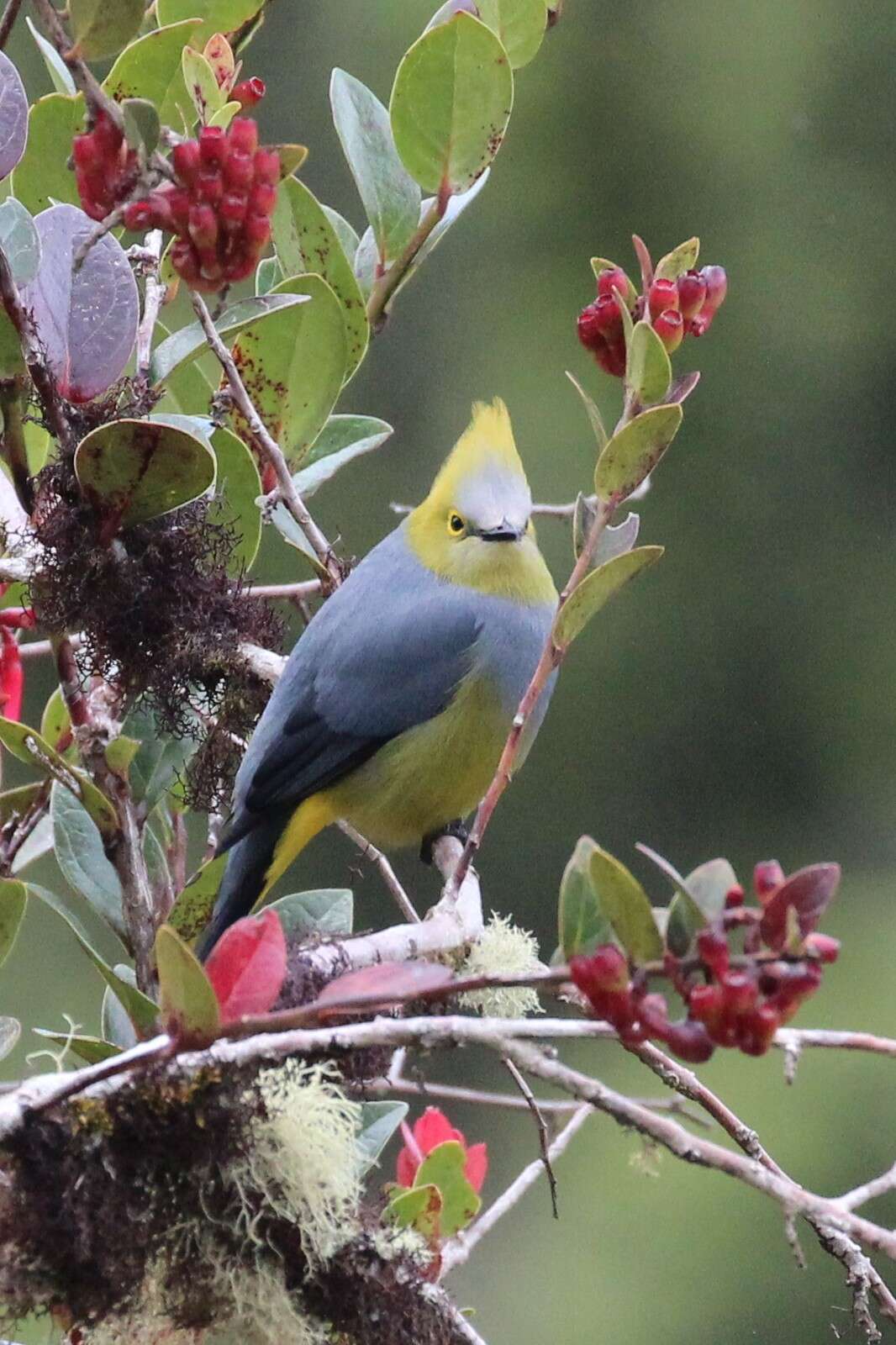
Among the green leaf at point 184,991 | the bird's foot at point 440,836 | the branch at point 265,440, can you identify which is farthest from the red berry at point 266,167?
the bird's foot at point 440,836

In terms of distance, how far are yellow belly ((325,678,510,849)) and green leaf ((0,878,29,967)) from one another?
2.63 ft

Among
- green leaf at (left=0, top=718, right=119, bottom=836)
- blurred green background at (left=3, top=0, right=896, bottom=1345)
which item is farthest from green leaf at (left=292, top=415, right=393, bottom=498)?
blurred green background at (left=3, top=0, right=896, bottom=1345)

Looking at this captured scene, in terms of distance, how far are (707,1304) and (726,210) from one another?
13.1ft

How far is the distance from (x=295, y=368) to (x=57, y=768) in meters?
0.52

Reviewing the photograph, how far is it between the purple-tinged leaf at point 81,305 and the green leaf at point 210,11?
1.20 feet

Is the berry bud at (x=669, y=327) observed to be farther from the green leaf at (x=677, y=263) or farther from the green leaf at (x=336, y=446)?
the green leaf at (x=336, y=446)

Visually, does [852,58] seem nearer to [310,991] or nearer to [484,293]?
[484,293]

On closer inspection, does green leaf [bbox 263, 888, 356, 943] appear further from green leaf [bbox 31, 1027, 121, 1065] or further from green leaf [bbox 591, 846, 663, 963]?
green leaf [bbox 591, 846, 663, 963]

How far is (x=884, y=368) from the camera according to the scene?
6996 mm

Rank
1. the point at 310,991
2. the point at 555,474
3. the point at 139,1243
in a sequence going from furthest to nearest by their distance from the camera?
1. the point at 555,474
2. the point at 310,991
3. the point at 139,1243

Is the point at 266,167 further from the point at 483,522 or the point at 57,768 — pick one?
the point at 483,522

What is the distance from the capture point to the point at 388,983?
38.0 inches

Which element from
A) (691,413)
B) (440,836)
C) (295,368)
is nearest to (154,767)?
(295,368)

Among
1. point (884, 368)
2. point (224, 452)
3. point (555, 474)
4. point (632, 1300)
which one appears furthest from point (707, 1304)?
point (224, 452)
